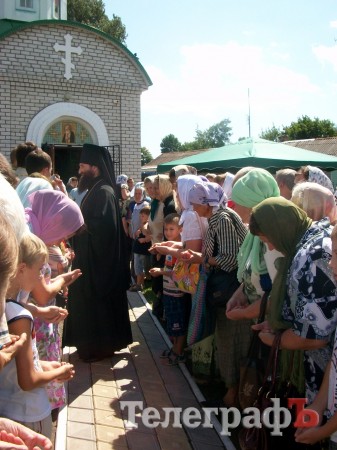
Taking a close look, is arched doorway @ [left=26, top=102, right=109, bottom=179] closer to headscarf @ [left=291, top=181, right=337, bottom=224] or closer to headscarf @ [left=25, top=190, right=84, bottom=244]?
headscarf @ [left=25, top=190, right=84, bottom=244]

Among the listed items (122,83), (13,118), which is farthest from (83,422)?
(122,83)

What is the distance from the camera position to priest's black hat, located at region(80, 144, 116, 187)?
15.8ft

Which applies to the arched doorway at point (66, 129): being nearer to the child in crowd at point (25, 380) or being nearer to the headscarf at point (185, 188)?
the headscarf at point (185, 188)

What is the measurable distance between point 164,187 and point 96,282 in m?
1.99

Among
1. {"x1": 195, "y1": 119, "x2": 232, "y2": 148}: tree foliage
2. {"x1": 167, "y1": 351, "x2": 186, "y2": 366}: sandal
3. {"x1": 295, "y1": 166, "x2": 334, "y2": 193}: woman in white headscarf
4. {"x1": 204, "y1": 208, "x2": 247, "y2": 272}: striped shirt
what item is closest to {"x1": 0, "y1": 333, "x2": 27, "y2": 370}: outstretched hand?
{"x1": 204, "y1": 208, "x2": 247, "y2": 272}: striped shirt

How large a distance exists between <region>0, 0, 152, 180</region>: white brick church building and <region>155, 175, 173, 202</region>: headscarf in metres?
6.74

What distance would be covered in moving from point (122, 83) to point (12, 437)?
12752mm

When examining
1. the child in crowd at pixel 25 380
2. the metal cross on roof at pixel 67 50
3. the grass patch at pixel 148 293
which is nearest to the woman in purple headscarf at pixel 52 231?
the child in crowd at pixel 25 380

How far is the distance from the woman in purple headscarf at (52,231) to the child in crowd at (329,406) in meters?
1.52

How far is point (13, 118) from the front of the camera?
1224 centimetres

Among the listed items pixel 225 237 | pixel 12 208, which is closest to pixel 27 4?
pixel 225 237

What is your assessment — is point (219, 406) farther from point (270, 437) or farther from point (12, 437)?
point (12, 437)

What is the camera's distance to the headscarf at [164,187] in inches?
247

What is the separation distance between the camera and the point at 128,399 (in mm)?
3951
